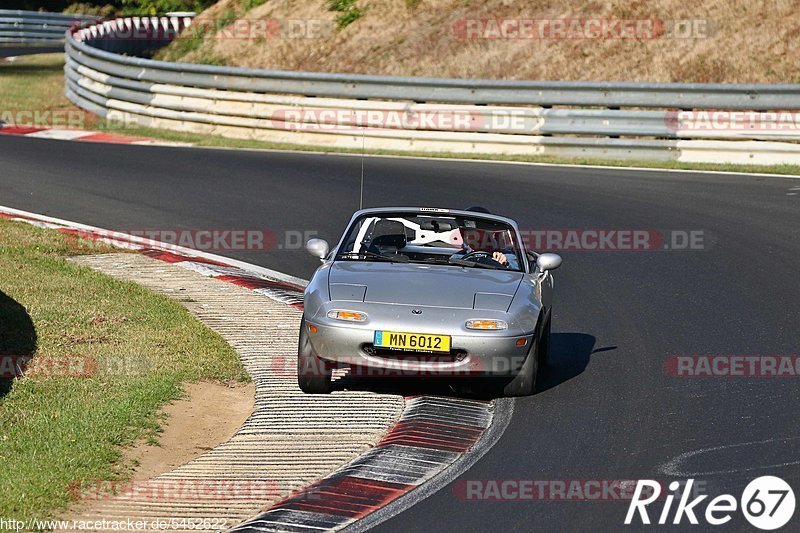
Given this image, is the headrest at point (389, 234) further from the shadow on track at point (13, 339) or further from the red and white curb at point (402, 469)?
the shadow on track at point (13, 339)

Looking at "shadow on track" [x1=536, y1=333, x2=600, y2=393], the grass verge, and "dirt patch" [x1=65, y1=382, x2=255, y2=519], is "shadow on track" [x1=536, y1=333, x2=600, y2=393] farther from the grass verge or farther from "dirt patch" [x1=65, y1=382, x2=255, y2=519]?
the grass verge

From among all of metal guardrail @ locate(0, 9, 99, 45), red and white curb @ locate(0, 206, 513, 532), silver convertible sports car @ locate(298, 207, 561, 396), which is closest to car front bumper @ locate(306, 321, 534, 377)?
silver convertible sports car @ locate(298, 207, 561, 396)

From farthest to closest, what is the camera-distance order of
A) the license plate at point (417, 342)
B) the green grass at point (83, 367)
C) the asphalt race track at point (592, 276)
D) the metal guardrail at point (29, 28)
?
1. the metal guardrail at point (29, 28)
2. the license plate at point (417, 342)
3. the asphalt race track at point (592, 276)
4. the green grass at point (83, 367)

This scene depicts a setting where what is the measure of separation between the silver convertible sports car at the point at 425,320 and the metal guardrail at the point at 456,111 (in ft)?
32.2

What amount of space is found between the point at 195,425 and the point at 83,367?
1.38 metres

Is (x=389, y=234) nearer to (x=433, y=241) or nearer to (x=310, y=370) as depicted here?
(x=433, y=241)

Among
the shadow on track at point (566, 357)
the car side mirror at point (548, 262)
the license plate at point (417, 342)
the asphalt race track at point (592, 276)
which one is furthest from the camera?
the car side mirror at point (548, 262)

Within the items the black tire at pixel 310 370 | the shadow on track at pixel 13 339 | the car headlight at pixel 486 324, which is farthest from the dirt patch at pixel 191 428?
the car headlight at pixel 486 324

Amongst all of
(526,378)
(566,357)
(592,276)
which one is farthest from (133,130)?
(526,378)

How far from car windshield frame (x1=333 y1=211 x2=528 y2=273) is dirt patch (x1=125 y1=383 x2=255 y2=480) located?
142 cm

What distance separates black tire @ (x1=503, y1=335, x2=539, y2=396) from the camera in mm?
8242

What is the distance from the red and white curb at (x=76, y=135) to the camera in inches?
881

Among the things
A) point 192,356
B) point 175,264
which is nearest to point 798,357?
point 192,356

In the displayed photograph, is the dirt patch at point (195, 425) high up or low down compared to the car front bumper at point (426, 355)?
down
